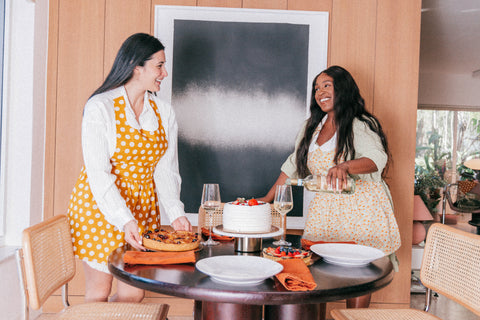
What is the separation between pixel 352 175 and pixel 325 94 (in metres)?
0.50

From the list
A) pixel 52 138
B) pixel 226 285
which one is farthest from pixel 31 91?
pixel 226 285

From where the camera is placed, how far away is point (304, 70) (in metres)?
2.98

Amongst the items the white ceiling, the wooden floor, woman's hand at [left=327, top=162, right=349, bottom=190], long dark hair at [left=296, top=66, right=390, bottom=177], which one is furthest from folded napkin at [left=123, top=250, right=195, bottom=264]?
the white ceiling

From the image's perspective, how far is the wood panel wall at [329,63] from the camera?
2957 mm

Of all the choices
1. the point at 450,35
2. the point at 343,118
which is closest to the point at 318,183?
the point at 343,118

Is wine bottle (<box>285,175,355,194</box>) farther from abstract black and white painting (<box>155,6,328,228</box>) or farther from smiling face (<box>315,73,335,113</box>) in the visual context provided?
abstract black and white painting (<box>155,6,328,228</box>)

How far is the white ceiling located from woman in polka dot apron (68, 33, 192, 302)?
11.3 feet

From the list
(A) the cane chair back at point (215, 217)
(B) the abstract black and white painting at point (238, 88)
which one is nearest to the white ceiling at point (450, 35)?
(B) the abstract black and white painting at point (238, 88)

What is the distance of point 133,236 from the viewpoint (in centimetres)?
156

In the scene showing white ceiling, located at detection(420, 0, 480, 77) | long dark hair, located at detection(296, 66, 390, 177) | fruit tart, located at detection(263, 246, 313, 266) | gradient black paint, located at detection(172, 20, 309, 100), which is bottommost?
fruit tart, located at detection(263, 246, 313, 266)

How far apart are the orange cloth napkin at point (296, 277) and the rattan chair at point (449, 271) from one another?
21.4 inches

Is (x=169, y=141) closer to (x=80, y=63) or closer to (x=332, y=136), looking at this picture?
(x=332, y=136)

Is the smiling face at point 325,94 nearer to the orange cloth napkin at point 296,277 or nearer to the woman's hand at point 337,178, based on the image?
the woman's hand at point 337,178

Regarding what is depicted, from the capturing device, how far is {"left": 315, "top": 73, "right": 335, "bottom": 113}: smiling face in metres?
2.31
